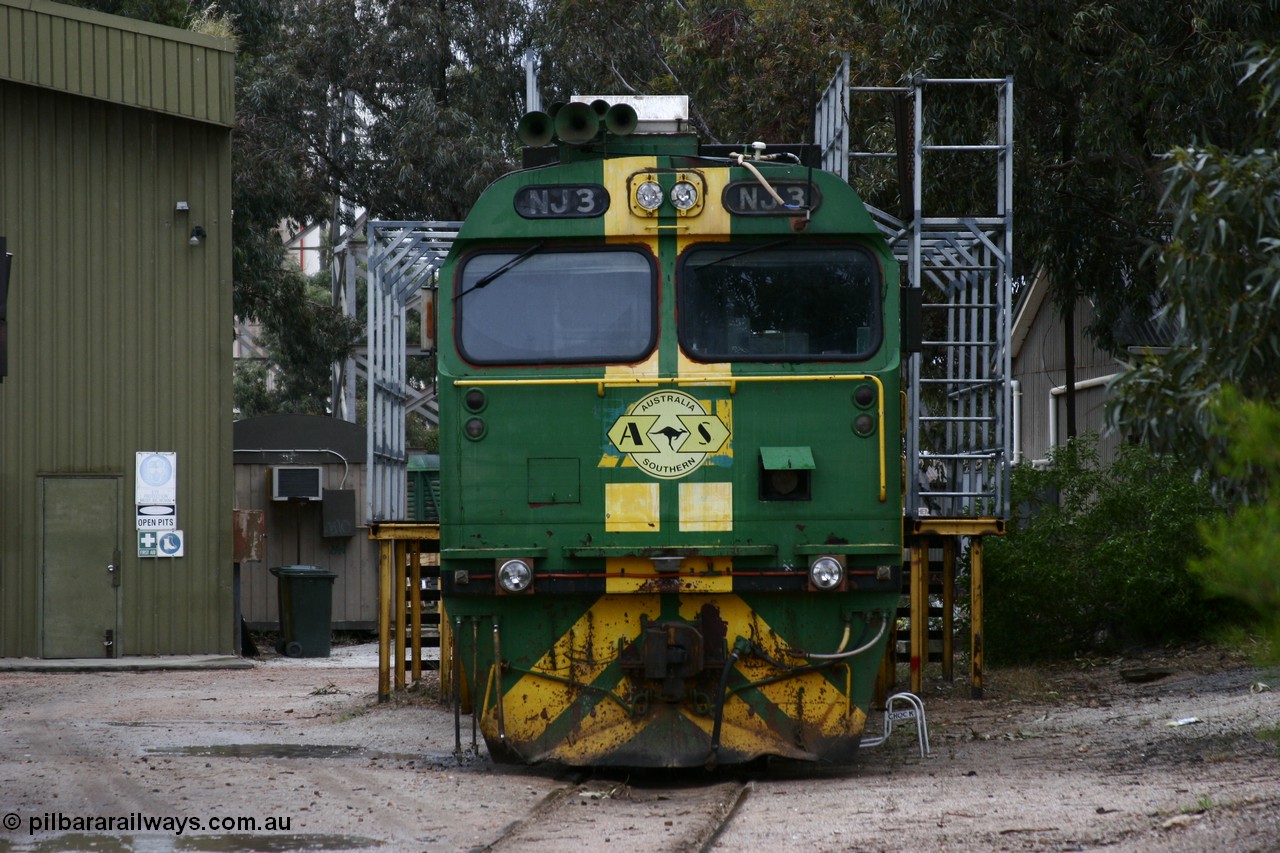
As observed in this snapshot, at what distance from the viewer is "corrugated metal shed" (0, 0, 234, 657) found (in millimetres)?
16672

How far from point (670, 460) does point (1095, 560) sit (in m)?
6.21

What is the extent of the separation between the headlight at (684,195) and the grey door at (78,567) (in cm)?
1040

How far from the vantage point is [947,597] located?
39.9ft

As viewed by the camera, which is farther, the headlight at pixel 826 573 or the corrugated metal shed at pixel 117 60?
the corrugated metal shed at pixel 117 60

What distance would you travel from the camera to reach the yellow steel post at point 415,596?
12289mm

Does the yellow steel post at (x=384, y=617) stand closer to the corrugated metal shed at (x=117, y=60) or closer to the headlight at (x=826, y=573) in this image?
the headlight at (x=826, y=573)

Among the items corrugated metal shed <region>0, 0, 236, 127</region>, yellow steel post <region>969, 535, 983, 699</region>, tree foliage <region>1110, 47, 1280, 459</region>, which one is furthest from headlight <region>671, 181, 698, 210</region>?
corrugated metal shed <region>0, 0, 236, 127</region>

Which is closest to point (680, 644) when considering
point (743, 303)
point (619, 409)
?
point (619, 409)

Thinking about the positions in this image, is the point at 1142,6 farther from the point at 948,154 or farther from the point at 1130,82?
the point at 948,154

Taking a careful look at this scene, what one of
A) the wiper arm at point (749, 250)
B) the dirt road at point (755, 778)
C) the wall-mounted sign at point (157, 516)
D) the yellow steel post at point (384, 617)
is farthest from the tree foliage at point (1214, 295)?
the wall-mounted sign at point (157, 516)

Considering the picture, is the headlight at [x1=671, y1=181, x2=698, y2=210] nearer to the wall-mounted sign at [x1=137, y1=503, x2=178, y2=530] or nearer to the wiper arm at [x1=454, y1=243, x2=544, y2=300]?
the wiper arm at [x1=454, y1=243, x2=544, y2=300]

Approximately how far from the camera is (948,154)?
16.8m

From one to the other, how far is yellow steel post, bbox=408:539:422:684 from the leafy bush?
487 cm

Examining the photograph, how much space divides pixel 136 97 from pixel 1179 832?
13882mm
